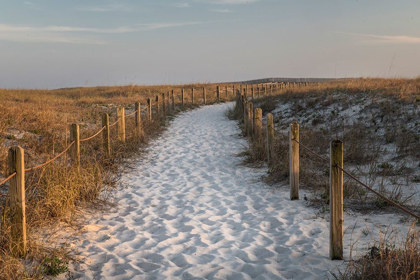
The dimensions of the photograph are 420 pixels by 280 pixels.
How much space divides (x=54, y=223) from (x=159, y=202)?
6.10 ft

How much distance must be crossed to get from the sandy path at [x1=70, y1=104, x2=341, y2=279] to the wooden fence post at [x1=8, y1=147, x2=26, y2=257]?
2.34ft

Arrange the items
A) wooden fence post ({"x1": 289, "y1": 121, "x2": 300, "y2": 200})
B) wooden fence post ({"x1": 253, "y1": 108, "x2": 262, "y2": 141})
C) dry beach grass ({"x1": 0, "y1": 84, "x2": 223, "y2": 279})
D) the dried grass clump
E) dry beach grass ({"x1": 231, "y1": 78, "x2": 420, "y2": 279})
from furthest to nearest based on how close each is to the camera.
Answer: wooden fence post ({"x1": 253, "y1": 108, "x2": 262, "y2": 141}) < wooden fence post ({"x1": 289, "y1": 121, "x2": 300, "y2": 200}) < dry beach grass ({"x1": 0, "y1": 84, "x2": 223, "y2": 279}) < dry beach grass ({"x1": 231, "y1": 78, "x2": 420, "y2": 279}) < the dried grass clump

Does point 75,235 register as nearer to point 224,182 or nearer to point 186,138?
point 224,182

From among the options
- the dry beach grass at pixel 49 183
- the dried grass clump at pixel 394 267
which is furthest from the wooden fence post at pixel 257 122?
the dried grass clump at pixel 394 267

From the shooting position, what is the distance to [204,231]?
213 inches

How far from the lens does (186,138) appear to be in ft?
42.9

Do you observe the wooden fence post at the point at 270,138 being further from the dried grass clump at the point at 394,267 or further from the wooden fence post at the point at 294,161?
the dried grass clump at the point at 394,267

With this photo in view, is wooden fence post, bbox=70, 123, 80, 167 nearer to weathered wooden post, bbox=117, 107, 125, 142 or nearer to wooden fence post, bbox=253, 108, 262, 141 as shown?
weathered wooden post, bbox=117, 107, 125, 142

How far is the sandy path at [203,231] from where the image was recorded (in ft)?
14.0

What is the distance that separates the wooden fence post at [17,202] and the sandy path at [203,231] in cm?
71

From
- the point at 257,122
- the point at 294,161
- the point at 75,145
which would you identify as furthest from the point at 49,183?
the point at 257,122

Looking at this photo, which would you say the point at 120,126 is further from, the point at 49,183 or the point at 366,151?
the point at 366,151

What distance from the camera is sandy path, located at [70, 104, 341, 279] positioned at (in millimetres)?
4258

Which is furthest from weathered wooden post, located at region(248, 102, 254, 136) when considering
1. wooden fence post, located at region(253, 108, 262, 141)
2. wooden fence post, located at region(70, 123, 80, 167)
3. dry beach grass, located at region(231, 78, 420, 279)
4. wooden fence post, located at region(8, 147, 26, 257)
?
wooden fence post, located at region(8, 147, 26, 257)
